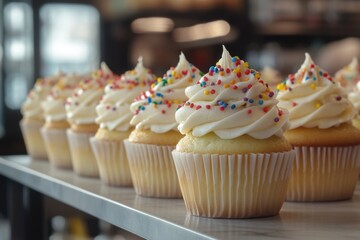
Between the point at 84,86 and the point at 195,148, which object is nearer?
the point at 195,148

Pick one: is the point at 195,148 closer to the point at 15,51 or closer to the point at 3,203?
the point at 3,203

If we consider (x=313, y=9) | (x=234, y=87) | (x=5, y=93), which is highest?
(x=234, y=87)

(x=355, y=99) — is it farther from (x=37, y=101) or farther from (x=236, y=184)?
(x=37, y=101)

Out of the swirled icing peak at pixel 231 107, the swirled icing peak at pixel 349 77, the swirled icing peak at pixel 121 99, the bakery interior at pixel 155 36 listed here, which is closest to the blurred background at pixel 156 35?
the bakery interior at pixel 155 36

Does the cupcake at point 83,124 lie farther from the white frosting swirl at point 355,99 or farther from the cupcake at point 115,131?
the white frosting swirl at point 355,99

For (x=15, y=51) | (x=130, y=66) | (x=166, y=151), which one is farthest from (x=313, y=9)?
(x=166, y=151)

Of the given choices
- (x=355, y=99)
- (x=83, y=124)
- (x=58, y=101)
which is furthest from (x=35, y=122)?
(x=355, y=99)
